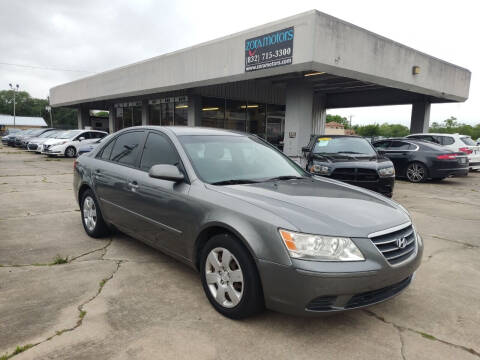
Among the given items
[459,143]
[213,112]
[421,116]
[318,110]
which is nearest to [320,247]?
[459,143]

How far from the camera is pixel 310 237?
2330 millimetres

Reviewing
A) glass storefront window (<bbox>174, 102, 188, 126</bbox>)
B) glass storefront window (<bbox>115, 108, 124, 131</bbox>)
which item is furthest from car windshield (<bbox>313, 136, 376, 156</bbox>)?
glass storefront window (<bbox>115, 108, 124, 131</bbox>)

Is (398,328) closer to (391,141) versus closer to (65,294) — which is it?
(65,294)

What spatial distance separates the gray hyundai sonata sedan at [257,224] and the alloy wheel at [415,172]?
9.03m

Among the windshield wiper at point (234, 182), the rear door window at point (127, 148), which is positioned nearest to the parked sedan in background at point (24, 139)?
the rear door window at point (127, 148)

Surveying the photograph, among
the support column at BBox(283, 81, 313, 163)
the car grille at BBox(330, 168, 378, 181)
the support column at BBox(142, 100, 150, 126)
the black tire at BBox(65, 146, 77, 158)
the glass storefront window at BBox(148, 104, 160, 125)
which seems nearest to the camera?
the car grille at BBox(330, 168, 378, 181)

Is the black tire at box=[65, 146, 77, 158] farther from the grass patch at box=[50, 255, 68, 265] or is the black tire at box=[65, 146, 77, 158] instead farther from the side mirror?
the side mirror

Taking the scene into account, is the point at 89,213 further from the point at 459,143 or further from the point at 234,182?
the point at 459,143

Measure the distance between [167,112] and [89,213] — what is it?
717 inches

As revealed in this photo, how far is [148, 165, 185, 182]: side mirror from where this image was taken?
3064 millimetres

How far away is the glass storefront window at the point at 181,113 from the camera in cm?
2058

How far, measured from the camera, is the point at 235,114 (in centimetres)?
2127

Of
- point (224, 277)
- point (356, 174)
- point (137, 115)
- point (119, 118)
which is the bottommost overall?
point (224, 277)

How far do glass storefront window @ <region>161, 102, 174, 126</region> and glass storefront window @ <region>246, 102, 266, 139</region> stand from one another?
4.87 metres
